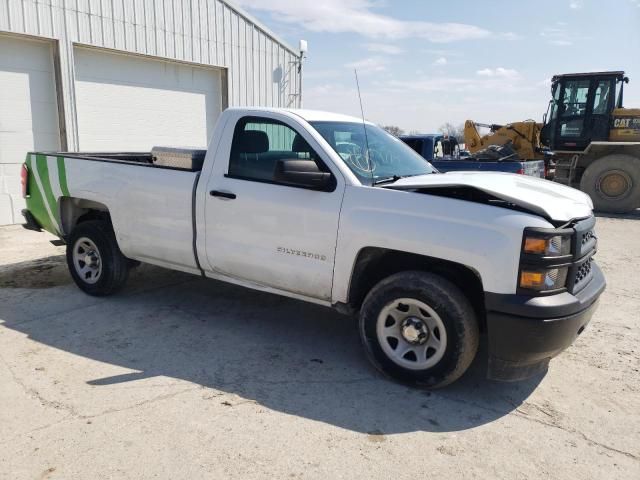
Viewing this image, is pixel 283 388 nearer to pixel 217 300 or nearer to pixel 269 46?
pixel 217 300

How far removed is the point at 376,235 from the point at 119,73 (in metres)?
8.97

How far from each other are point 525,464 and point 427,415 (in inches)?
25.9

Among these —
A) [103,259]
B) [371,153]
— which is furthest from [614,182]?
[103,259]

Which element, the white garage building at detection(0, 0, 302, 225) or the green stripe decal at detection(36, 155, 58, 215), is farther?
the white garage building at detection(0, 0, 302, 225)

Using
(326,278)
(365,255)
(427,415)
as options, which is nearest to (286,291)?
(326,278)

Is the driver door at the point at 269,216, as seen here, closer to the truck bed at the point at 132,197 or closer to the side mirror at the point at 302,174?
the side mirror at the point at 302,174

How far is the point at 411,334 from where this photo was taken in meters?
3.58

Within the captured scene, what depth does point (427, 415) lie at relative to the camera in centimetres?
330

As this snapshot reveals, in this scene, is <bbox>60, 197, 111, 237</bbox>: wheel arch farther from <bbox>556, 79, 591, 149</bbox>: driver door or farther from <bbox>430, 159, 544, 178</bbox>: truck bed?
<bbox>556, 79, 591, 149</bbox>: driver door

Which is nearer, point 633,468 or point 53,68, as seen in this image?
point 633,468

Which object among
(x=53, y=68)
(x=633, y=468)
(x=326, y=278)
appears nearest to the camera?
(x=633, y=468)

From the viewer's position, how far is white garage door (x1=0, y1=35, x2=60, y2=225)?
8992 mm

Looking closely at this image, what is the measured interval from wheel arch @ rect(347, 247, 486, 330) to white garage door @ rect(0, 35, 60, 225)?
8.05m

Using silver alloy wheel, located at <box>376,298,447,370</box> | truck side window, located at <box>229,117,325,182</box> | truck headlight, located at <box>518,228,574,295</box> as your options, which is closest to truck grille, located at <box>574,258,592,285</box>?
truck headlight, located at <box>518,228,574,295</box>
